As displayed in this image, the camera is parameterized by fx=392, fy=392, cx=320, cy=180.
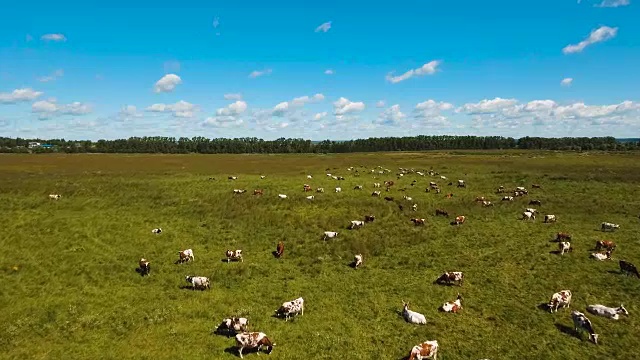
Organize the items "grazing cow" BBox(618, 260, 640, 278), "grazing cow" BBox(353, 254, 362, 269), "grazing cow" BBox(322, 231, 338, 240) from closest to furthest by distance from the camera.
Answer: "grazing cow" BBox(618, 260, 640, 278) < "grazing cow" BBox(353, 254, 362, 269) < "grazing cow" BBox(322, 231, 338, 240)

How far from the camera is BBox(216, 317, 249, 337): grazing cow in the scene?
17.2m

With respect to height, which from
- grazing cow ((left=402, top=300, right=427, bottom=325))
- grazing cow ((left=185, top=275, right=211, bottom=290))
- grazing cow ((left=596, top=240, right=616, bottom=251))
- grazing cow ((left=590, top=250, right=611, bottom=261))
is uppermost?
grazing cow ((left=596, top=240, right=616, bottom=251))

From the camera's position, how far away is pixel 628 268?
23438 mm

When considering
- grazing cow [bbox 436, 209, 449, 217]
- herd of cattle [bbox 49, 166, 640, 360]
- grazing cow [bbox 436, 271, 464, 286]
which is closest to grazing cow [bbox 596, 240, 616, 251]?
herd of cattle [bbox 49, 166, 640, 360]

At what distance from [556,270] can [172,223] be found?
3026 cm

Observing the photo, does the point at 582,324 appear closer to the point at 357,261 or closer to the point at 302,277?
the point at 357,261

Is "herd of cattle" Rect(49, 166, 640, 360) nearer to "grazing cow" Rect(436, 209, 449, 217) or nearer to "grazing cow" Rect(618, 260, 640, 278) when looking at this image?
"grazing cow" Rect(618, 260, 640, 278)

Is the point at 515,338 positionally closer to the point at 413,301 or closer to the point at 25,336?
the point at 413,301

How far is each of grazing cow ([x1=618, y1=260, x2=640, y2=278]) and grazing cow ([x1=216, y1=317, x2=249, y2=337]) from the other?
22.4 meters

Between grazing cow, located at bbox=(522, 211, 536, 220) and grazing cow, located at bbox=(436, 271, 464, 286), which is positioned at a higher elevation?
grazing cow, located at bbox=(522, 211, 536, 220)

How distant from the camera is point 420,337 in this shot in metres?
17.1

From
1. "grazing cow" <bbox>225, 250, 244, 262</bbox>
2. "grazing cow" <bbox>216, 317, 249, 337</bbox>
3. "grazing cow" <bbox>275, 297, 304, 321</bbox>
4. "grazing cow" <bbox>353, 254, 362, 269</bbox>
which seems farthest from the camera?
"grazing cow" <bbox>225, 250, 244, 262</bbox>

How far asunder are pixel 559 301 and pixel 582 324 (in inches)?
84.9

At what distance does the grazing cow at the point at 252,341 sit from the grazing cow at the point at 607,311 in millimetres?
15494
